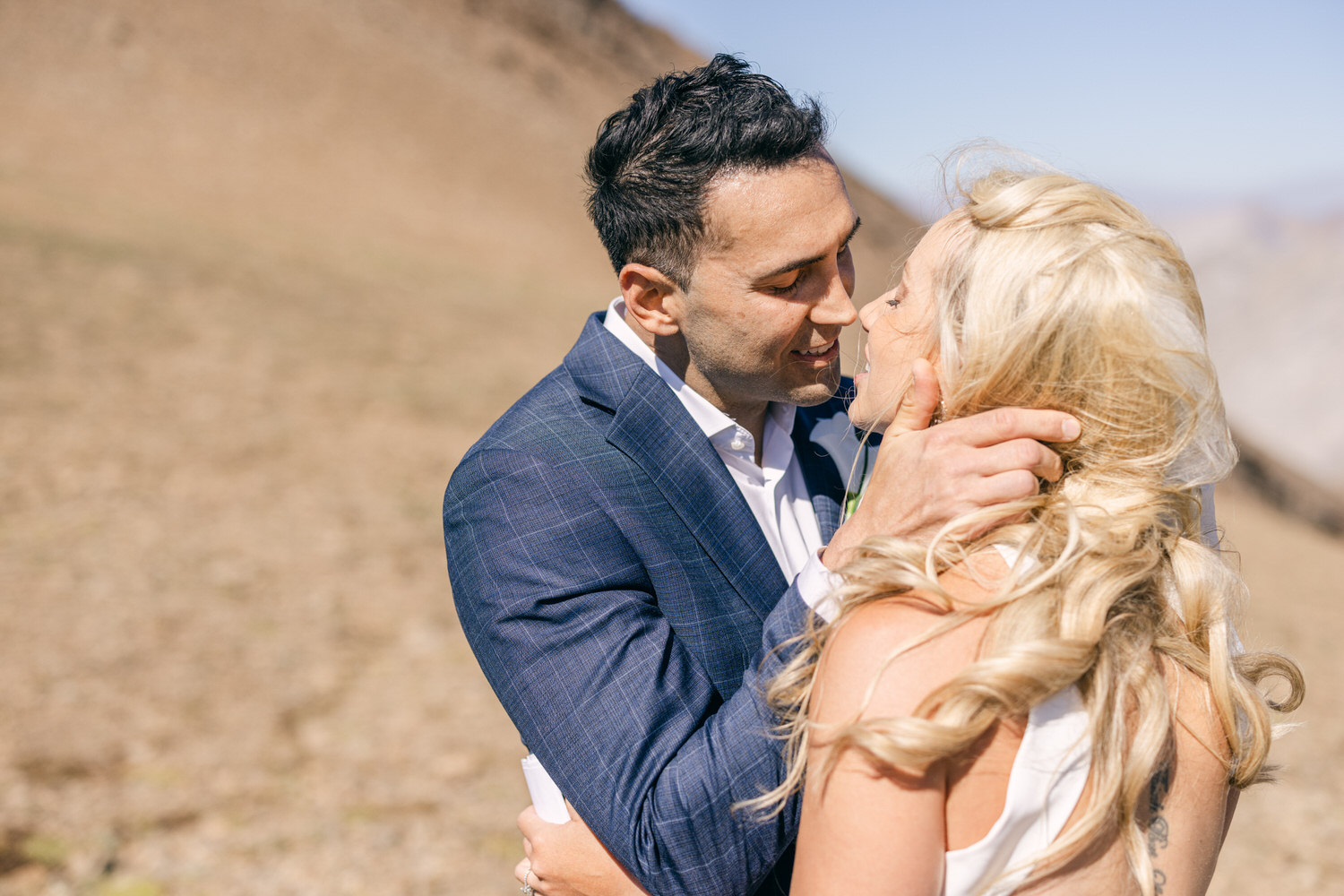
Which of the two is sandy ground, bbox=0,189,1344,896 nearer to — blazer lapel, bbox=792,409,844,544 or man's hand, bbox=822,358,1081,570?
man's hand, bbox=822,358,1081,570

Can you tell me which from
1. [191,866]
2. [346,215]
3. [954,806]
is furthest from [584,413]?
[346,215]

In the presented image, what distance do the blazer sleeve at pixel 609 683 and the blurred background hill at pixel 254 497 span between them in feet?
3.32

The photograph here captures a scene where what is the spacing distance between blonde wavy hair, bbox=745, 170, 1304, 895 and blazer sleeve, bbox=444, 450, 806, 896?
91 mm

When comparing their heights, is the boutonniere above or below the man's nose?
below

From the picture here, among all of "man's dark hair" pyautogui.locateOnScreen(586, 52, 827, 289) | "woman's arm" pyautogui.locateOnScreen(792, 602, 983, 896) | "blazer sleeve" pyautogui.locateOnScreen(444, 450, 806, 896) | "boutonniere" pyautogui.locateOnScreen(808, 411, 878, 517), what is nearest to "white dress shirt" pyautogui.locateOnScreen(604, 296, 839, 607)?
"boutonniere" pyautogui.locateOnScreen(808, 411, 878, 517)

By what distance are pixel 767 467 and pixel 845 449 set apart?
0.25m

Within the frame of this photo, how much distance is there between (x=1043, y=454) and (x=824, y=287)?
100 cm

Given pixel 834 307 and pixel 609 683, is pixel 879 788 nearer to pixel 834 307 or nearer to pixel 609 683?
pixel 609 683

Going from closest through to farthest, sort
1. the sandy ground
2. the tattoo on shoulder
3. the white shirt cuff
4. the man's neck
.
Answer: the tattoo on shoulder → the white shirt cuff → the man's neck → the sandy ground

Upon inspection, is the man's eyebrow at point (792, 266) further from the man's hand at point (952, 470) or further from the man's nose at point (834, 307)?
the man's hand at point (952, 470)

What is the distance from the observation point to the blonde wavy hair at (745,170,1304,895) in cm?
160

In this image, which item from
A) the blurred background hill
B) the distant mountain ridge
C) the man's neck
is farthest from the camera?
the distant mountain ridge

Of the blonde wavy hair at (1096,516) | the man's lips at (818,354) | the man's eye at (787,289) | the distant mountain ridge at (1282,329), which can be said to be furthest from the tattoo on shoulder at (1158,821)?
the distant mountain ridge at (1282,329)

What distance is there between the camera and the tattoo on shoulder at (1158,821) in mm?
1677
